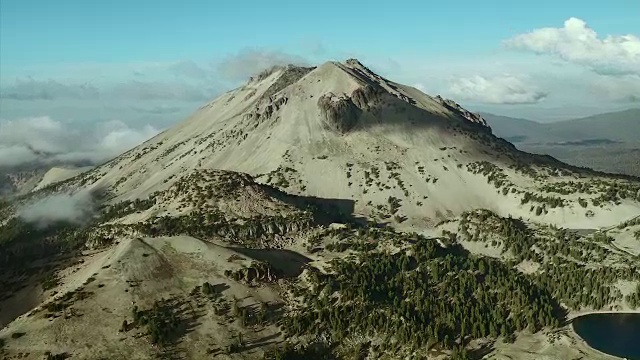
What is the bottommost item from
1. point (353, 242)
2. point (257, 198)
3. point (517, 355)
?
point (517, 355)

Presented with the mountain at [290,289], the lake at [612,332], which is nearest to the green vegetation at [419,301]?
the mountain at [290,289]

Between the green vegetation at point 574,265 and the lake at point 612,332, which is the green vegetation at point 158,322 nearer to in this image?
the lake at point 612,332

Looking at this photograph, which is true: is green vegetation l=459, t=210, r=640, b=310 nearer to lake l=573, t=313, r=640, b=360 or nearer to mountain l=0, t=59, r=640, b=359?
mountain l=0, t=59, r=640, b=359

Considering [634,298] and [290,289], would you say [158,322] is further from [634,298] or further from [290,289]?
[634,298]

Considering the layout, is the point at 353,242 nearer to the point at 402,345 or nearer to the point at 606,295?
the point at 402,345

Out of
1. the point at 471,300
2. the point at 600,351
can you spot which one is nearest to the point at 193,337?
the point at 471,300

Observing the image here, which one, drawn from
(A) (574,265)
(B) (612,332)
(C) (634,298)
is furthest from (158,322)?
(A) (574,265)

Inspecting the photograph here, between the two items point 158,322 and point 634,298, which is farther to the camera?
point 634,298

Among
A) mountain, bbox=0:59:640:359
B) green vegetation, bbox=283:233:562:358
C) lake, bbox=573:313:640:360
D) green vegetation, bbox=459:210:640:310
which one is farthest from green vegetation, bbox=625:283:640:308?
green vegetation, bbox=283:233:562:358
